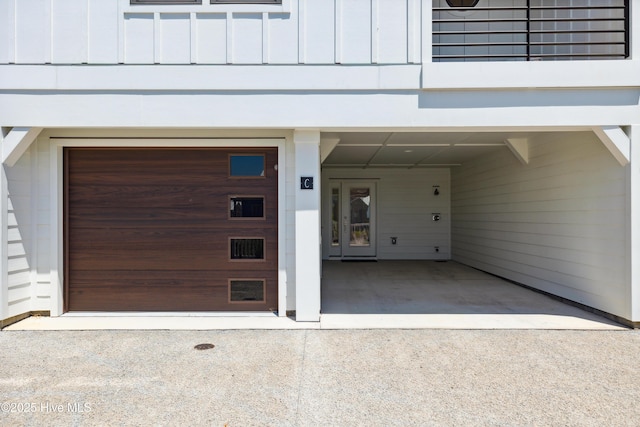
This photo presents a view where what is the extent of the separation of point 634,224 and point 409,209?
235 inches

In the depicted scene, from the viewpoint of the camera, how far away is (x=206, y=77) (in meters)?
4.25

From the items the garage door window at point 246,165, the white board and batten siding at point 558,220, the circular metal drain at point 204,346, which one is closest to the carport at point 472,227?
the white board and batten siding at point 558,220

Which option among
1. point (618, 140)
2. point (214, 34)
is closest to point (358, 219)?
point (618, 140)

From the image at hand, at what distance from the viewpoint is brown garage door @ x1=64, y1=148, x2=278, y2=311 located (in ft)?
15.7

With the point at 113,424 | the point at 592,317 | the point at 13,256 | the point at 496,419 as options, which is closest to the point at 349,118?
the point at 496,419

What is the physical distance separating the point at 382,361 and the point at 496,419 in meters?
1.08

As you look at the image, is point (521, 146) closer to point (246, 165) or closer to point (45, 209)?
point (246, 165)

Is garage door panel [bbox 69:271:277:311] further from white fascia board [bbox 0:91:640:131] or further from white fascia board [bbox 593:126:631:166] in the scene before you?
white fascia board [bbox 593:126:631:166]

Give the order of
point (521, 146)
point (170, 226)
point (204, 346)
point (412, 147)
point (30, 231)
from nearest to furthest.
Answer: point (204, 346) < point (30, 231) < point (170, 226) < point (521, 146) < point (412, 147)

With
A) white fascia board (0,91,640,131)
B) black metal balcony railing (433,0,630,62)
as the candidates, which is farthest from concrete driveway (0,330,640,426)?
black metal balcony railing (433,0,630,62)

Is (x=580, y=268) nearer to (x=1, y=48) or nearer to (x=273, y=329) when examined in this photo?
(x=273, y=329)

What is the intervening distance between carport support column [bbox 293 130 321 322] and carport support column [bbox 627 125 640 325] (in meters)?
3.49

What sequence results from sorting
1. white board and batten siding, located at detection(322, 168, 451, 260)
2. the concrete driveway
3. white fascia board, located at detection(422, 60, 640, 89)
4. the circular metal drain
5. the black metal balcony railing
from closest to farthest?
1. the concrete driveway
2. the circular metal drain
3. white fascia board, located at detection(422, 60, 640, 89)
4. the black metal balcony railing
5. white board and batten siding, located at detection(322, 168, 451, 260)

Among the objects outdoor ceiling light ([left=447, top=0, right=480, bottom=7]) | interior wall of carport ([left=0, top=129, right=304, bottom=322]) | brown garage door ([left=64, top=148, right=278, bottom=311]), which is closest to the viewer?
interior wall of carport ([left=0, top=129, right=304, bottom=322])
